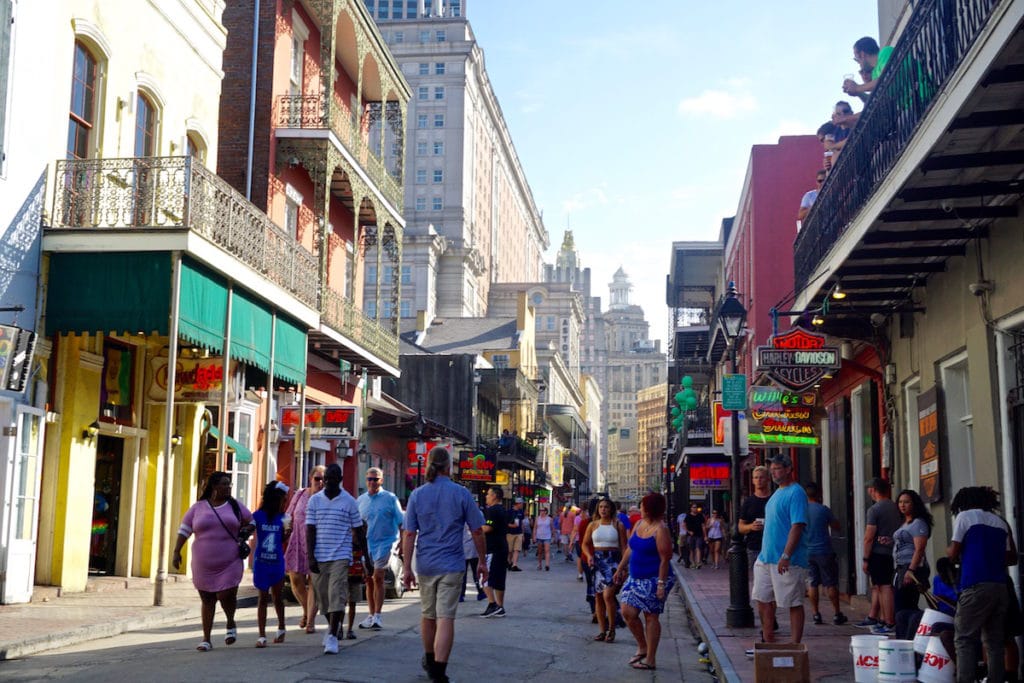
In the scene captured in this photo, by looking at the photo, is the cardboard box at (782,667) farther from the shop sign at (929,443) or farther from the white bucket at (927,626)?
the shop sign at (929,443)

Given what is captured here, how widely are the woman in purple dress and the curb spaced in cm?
436

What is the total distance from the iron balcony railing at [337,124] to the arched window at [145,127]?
5060mm

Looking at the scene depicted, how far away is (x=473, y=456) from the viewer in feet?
145

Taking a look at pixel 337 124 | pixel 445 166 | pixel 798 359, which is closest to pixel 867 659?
pixel 798 359

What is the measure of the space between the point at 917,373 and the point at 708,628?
13.1 feet

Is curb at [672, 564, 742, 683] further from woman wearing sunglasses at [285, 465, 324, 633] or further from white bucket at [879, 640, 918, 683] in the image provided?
woman wearing sunglasses at [285, 465, 324, 633]

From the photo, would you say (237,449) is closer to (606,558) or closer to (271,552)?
(606,558)

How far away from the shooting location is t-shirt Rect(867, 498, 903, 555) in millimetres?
13281

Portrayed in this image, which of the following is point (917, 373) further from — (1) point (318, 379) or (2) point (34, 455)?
(1) point (318, 379)

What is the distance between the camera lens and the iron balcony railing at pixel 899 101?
859 cm

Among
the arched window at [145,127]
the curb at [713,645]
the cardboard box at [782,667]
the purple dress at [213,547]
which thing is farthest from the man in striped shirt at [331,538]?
the arched window at [145,127]

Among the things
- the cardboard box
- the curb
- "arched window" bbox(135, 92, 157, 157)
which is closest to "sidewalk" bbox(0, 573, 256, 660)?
the curb

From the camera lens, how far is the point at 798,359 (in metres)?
16.1

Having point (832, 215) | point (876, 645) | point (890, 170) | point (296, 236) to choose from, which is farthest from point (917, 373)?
point (296, 236)
